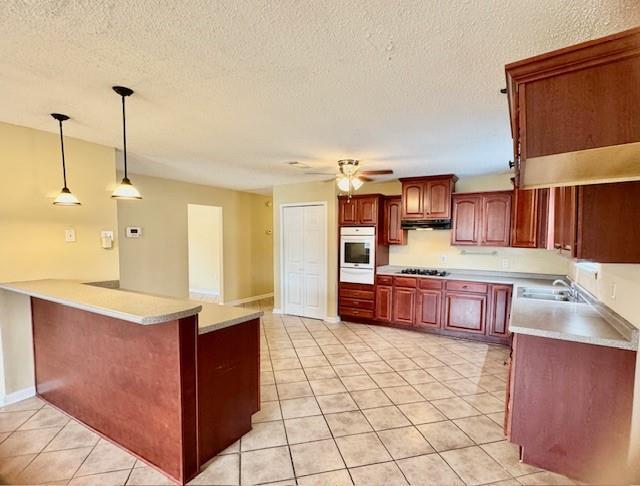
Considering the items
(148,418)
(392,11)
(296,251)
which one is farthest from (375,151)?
(148,418)

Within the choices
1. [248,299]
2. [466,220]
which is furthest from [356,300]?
[248,299]

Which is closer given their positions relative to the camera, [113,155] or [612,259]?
[612,259]

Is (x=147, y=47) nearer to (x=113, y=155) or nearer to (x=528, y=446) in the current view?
(x=113, y=155)

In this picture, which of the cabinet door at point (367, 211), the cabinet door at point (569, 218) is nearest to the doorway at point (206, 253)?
the cabinet door at point (367, 211)

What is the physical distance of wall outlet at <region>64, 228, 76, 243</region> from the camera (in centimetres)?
295

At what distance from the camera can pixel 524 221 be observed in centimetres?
404

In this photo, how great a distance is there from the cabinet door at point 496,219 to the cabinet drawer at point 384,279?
1.38 metres

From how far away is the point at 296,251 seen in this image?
18.1 feet

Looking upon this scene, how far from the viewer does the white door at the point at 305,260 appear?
208 inches

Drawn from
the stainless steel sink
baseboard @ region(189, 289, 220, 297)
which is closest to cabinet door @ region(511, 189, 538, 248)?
the stainless steel sink

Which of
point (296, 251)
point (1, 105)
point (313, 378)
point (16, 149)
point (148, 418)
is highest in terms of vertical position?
point (1, 105)

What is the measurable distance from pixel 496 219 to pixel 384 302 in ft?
6.48

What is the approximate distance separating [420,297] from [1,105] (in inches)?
188

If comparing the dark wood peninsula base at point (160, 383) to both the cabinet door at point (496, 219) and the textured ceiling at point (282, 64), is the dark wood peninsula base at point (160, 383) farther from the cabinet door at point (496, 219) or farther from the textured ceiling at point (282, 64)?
the cabinet door at point (496, 219)
